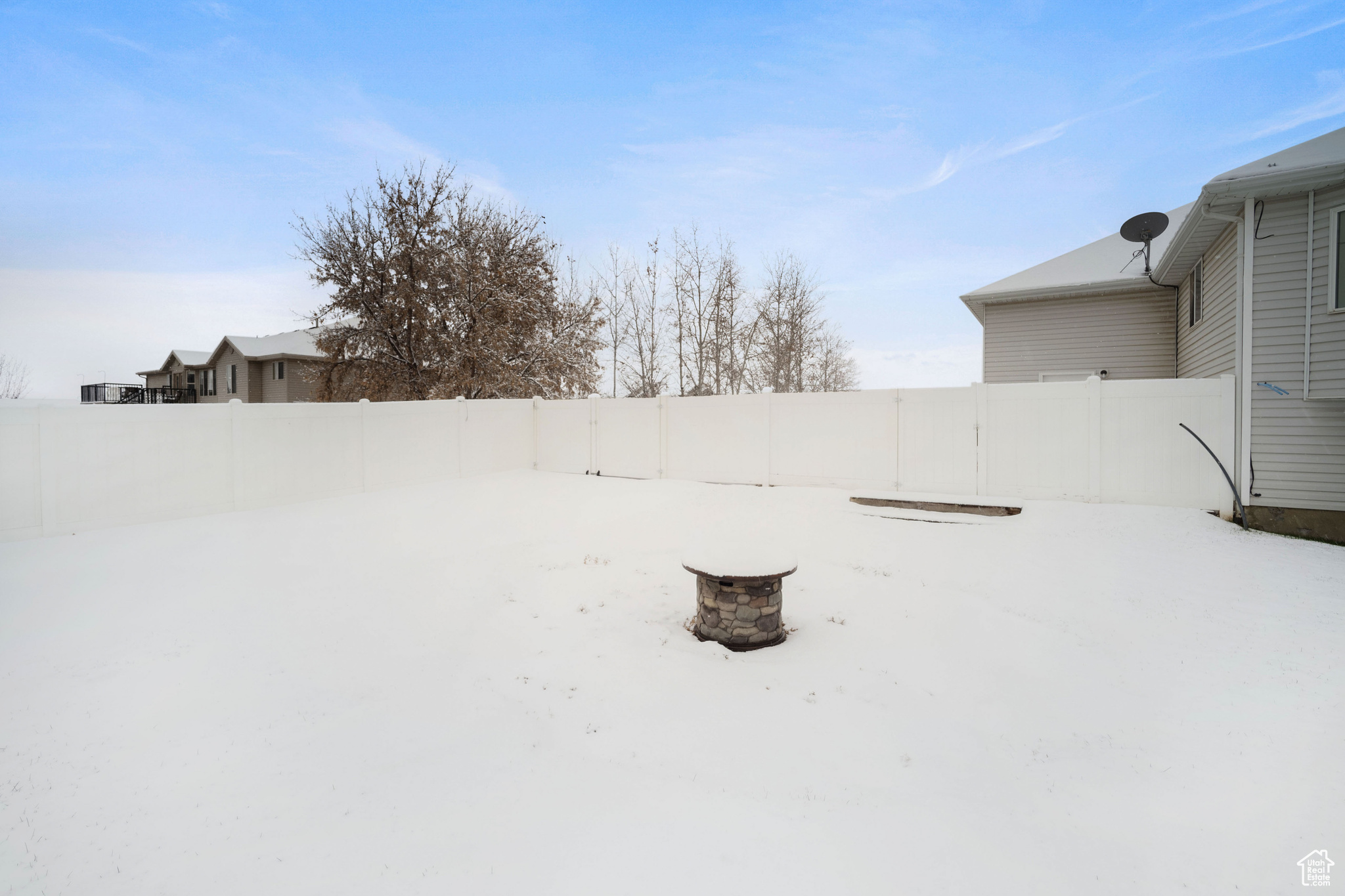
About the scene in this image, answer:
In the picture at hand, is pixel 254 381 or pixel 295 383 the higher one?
pixel 254 381

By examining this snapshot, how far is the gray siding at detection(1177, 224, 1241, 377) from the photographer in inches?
309

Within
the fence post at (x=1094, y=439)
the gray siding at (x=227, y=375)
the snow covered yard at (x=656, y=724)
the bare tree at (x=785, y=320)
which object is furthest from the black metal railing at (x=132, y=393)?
the fence post at (x=1094, y=439)

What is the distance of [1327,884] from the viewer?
7.43 ft

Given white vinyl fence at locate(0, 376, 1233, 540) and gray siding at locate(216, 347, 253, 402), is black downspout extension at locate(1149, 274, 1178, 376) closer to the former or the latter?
white vinyl fence at locate(0, 376, 1233, 540)

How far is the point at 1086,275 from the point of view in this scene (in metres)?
12.1

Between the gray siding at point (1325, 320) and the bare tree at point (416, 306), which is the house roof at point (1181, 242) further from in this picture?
the bare tree at point (416, 306)

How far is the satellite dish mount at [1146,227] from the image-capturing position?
11.2 meters

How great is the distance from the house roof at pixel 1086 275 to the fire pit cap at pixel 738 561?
10.7 meters

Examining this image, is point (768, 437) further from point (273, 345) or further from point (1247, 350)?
point (273, 345)

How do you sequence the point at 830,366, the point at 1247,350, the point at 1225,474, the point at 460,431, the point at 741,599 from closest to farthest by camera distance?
the point at 741,599 → the point at 1247,350 → the point at 1225,474 → the point at 460,431 → the point at 830,366

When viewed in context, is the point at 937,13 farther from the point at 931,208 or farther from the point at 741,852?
the point at 741,852

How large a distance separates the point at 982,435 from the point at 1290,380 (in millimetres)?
3373

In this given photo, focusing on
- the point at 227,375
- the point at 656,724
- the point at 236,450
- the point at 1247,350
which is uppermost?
the point at 227,375

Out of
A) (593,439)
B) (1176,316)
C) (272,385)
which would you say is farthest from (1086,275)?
(272,385)
